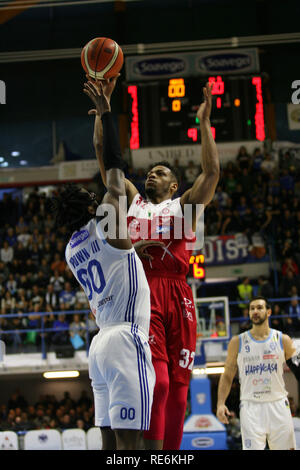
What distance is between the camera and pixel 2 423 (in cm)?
1652

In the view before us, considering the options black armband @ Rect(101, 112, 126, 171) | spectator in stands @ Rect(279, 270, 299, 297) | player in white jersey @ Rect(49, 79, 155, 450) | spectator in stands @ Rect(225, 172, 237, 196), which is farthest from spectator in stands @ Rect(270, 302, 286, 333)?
black armband @ Rect(101, 112, 126, 171)

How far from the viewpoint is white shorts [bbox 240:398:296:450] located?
292 inches

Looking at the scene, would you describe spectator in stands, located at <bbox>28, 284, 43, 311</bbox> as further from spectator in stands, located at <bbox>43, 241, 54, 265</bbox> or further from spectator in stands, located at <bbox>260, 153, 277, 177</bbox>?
spectator in stands, located at <bbox>260, 153, 277, 177</bbox>

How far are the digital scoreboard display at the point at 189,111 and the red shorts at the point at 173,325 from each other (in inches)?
485

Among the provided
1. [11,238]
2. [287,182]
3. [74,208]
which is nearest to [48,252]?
[11,238]

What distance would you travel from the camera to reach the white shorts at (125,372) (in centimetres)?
387

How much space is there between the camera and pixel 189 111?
17125 mm

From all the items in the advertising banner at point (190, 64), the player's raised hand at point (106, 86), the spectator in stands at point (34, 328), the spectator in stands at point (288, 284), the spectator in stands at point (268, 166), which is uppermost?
the advertising banner at point (190, 64)

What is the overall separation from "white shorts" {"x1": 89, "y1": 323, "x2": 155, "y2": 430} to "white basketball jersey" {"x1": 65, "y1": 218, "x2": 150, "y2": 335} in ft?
0.28

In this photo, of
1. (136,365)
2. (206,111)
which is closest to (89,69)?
(206,111)

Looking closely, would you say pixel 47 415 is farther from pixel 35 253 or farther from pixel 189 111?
pixel 189 111

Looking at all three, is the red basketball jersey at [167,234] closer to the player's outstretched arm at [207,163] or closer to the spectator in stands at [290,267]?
the player's outstretched arm at [207,163]

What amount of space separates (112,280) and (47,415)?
548 inches

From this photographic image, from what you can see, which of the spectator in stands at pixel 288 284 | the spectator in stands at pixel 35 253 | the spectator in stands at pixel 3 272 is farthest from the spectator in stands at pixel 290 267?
the spectator in stands at pixel 3 272
